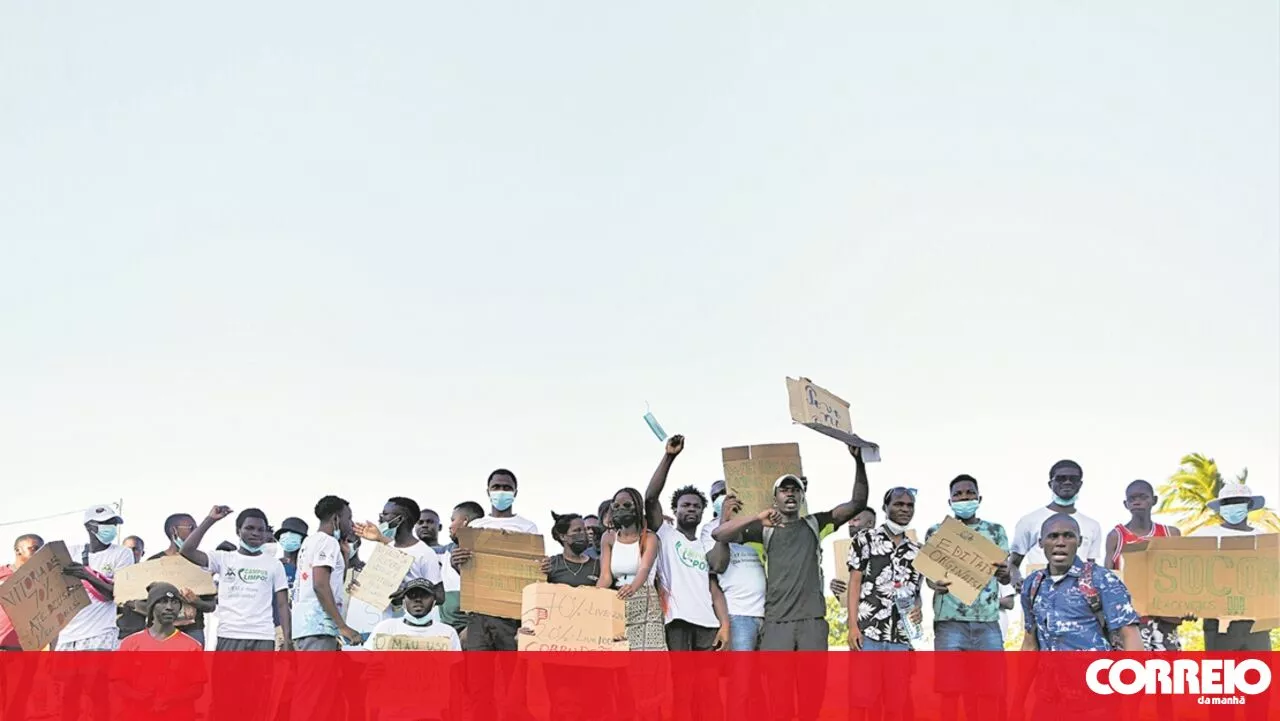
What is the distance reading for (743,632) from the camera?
35.5ft

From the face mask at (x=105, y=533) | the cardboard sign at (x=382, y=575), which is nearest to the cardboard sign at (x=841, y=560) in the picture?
the cardboard sign at (x=382, y=575)

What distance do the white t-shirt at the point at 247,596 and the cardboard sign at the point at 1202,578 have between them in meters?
6.81

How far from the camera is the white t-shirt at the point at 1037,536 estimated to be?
37.7 feet

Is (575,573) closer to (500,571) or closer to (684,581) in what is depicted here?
(500,571)

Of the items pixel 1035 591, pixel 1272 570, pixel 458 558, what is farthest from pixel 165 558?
pixel 1272 570

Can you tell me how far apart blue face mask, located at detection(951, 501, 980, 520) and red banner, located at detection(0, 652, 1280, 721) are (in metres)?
1.14

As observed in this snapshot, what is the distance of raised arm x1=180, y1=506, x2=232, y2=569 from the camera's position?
11883 millimetres

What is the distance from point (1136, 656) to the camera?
9.47 meters

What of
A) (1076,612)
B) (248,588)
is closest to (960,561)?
(1076,612)

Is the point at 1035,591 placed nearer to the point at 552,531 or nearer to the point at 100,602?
the point at 552,531

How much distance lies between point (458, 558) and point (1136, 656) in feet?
16.3

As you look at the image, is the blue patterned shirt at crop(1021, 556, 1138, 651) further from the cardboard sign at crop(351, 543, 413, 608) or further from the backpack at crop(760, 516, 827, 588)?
the cardboard sign at crop(351, 543, 413, 608)

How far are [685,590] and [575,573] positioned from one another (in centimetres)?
88

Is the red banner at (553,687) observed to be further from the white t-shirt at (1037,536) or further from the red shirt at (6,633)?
the red shirt at (6,633)
